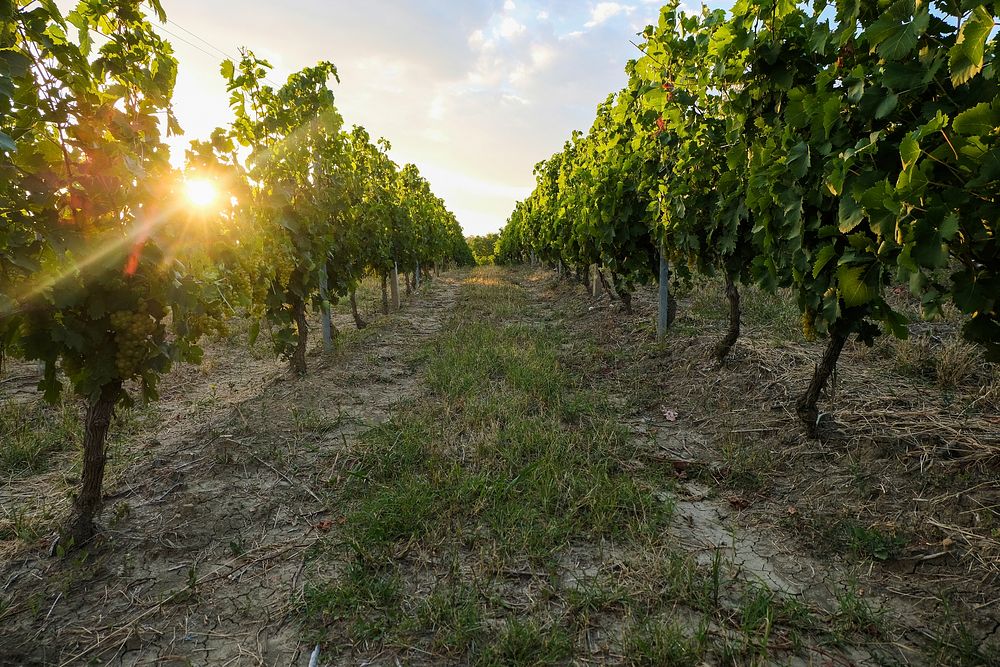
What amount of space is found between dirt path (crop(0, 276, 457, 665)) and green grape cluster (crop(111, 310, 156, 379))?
43.4 inches

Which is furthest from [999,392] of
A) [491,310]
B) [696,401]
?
[491,310]

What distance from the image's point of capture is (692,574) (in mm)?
2492

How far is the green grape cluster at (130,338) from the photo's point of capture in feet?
9.05

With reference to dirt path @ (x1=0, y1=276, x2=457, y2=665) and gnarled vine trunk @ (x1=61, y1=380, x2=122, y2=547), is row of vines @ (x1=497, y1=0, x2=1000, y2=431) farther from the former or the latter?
gnarled vine trunk @ (x1=61, y1=380, x2=122, y2=547)

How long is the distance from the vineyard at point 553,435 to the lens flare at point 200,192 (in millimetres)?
36

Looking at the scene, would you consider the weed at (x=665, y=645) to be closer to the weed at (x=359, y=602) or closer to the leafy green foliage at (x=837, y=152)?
the weed at (x=359, y=602)

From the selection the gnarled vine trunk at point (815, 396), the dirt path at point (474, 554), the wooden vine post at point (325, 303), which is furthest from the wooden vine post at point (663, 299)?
the wooden vine post at point (325, 303)

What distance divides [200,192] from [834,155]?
3.85m

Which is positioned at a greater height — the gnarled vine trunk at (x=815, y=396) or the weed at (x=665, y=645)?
the gnarled vine trunk at (x=815, y=396)

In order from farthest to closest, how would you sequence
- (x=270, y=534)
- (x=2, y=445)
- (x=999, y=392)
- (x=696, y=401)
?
1. (x=696, y=401)
2. (x=2, y=445)
3. (x=999, y=392)
4. (x=270, y=534)

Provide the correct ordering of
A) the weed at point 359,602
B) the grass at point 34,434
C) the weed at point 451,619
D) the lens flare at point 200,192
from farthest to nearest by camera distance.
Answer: the grass at point 34,434 < the lens flare at point 200,192 < the weed at point 359,602 < the weed at point 451,619

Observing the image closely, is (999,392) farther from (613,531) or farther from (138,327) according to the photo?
(138,327)

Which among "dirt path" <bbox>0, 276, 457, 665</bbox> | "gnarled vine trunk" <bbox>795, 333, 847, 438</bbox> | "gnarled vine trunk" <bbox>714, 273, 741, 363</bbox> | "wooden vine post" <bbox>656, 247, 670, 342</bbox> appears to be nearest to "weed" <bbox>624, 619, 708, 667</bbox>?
"dirt path" <bbox>0, 276, 457, 665</bbox>

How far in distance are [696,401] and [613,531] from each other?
251 cm
